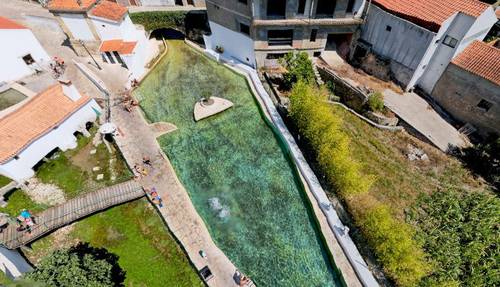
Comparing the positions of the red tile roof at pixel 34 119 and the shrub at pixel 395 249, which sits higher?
the red tile roof at pixel 34 119

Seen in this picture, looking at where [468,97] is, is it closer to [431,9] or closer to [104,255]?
[431,9]

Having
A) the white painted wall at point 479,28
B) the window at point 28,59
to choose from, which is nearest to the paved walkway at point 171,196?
the window at point 28,59

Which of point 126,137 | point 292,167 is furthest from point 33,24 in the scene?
point 292,167

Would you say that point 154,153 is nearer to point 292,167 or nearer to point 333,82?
point 292,167

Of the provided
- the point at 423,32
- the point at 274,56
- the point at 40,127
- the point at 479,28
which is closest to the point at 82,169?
the point at 40,127

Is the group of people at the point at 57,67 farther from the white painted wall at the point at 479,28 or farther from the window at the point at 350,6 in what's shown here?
the white painted wall at the point at 479,28

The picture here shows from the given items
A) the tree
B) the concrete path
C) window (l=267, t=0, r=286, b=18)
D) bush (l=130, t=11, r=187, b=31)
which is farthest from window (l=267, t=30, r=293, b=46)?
the tree
